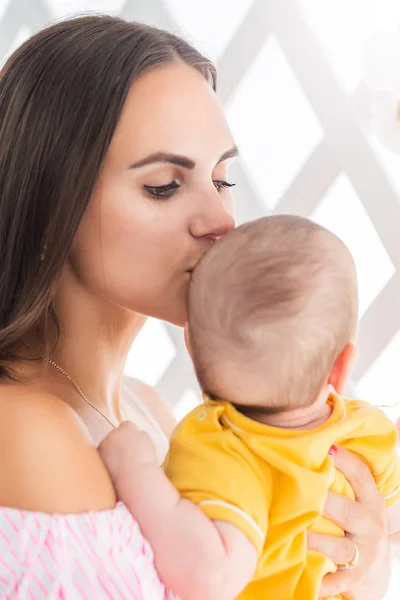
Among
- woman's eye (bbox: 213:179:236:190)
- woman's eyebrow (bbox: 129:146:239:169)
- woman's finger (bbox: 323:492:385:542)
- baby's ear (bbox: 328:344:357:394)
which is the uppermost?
woman's eyebrow (bbox: 129:146:239:169)

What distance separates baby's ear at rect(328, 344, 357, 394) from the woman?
149mm

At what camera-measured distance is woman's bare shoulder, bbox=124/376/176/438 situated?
1.47 m

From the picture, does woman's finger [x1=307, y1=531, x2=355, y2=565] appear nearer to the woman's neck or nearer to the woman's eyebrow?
the woman's neck

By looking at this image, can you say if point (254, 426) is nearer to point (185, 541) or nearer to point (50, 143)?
point (185, 541)

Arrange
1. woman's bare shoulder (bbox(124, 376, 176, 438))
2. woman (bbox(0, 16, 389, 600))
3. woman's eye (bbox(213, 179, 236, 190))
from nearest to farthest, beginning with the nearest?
woman (bbox(0, 16, 389, 600)) → woman's eye (bbox(213, 179, 236, 190)) → woman's bare shoulder (bbox(124, 376, 176, 438))

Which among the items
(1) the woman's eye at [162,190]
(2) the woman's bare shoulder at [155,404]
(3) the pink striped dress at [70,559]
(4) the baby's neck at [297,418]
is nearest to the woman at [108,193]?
(1) the woman's eye at [162,190]

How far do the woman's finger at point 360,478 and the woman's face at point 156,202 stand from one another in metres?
0.27

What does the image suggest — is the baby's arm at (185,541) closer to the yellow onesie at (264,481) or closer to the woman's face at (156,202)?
the yellow onesie at (264,481)

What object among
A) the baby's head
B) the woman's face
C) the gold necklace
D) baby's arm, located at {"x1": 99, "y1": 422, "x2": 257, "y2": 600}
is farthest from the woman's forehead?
baby's arm, located at {"x1": 99, "y1": 422, "x2": 257, "y2": 600}

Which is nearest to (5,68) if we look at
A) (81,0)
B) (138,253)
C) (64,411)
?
(138,253)

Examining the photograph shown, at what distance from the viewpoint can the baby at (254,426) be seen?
2.83 ft

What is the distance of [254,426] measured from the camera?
92 centimetres

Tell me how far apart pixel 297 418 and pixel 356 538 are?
9.1 inches

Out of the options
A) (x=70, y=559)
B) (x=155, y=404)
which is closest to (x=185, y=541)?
(x=70, y=559)
